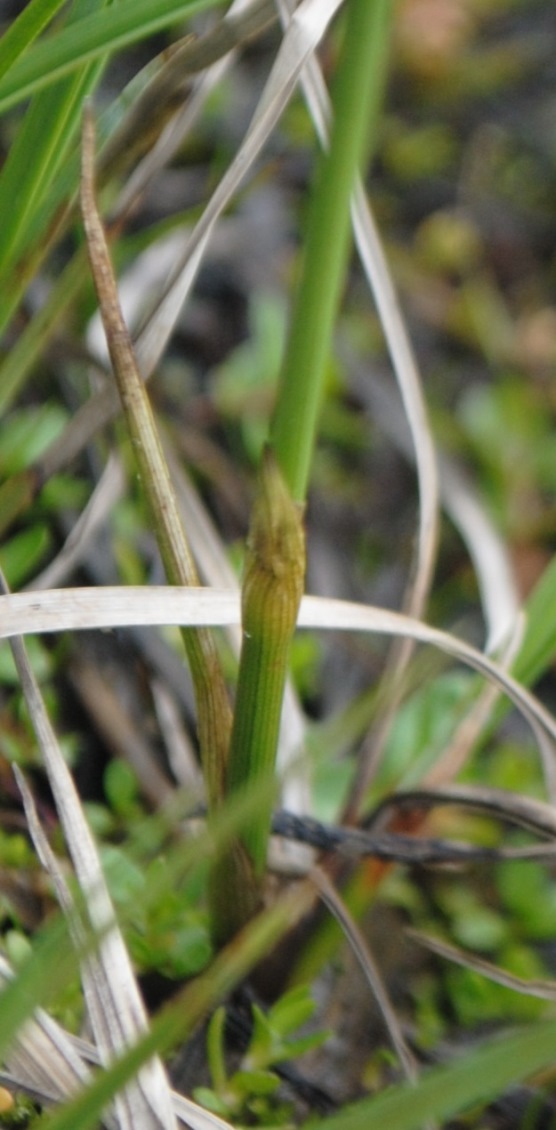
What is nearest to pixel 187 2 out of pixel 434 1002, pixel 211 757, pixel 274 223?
pixel 211 757

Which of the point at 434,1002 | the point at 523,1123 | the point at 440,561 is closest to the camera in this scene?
the point at 523,1123

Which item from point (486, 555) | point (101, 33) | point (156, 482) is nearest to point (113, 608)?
point (156, 482)

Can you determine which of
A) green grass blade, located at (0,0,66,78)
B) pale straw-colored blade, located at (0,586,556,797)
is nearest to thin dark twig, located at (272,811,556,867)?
pale straw-colored blade, located at (0,586,556,797)

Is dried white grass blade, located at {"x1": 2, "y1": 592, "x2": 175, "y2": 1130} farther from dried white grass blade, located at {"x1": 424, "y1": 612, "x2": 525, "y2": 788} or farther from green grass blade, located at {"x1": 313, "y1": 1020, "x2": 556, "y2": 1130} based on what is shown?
dried white grass blade, located at {"x1": 424, "y1": 612, "x2": 525, "y2": 788}

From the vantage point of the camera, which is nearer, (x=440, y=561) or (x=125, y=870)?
(x=125, y=870)

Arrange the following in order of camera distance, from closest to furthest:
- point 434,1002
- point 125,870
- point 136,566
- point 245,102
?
point 125,870 < point 434,1002 < point 136,566 < point 245,102

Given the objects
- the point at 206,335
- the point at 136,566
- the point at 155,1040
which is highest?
the point at 206,335

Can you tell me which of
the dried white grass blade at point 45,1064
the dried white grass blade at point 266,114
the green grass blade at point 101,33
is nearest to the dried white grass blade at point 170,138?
the dried white grass blade at point 266,114

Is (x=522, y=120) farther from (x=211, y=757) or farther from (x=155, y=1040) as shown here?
(x=155, y=1040)

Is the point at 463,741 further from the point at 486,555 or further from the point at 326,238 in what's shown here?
the point at 326,238
